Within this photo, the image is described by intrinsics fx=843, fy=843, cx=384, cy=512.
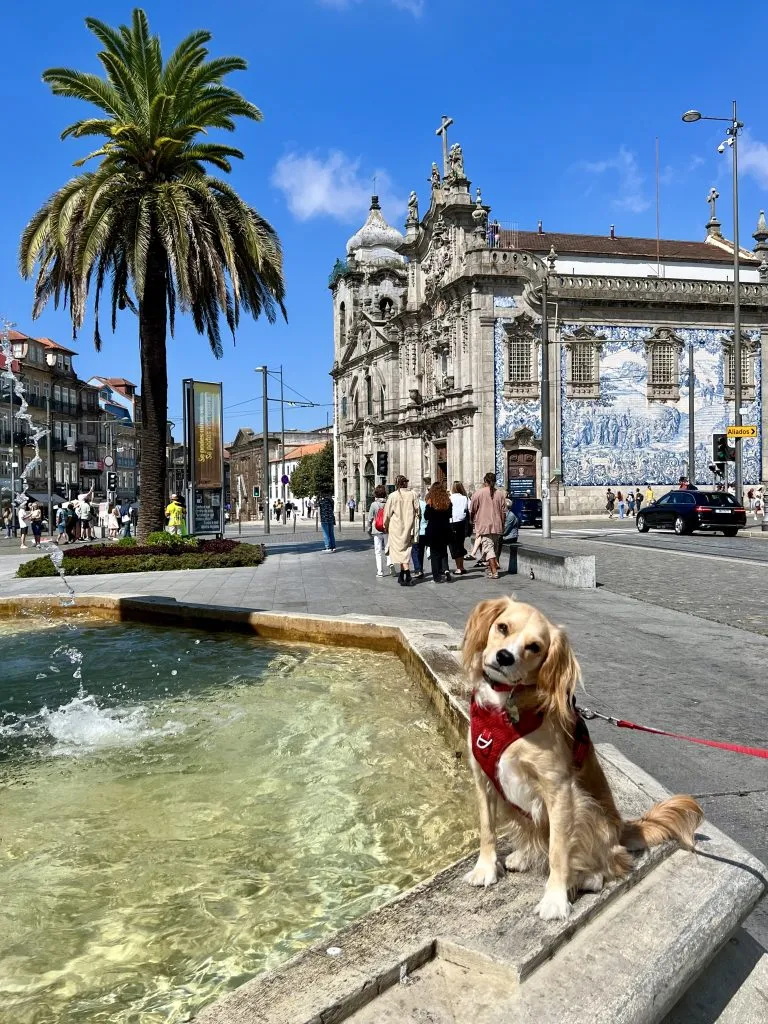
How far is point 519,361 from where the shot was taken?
4562cm

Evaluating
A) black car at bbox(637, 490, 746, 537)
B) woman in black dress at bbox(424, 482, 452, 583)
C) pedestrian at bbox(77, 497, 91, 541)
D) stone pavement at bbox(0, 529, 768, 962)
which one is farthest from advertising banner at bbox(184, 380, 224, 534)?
black car at bbox(637, 490, 746, 537)

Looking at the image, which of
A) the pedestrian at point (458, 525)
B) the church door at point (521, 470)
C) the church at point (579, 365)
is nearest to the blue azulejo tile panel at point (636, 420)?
the church at point (579, 365)

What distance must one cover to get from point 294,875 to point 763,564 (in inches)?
566

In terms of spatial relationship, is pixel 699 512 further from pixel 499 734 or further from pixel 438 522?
pixel 499 734

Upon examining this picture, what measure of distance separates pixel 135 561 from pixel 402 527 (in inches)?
245

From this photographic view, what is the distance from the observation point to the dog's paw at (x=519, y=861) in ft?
8.43

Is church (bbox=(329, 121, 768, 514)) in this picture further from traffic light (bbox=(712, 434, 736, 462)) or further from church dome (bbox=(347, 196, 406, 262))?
church dome (bbox=(347, 196, 406, 262))

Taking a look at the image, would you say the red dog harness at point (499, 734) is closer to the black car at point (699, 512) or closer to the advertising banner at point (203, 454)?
the advertising banner at point (203, 454)

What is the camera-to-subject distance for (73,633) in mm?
9297

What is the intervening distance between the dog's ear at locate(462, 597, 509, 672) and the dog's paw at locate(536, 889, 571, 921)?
64cm

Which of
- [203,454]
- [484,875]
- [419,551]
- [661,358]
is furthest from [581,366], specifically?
[484,875]

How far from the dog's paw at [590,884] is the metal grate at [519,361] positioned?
44.3 meters

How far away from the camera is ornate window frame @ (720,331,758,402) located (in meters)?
46.3

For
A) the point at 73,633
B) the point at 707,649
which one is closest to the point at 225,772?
the point at 707,649
